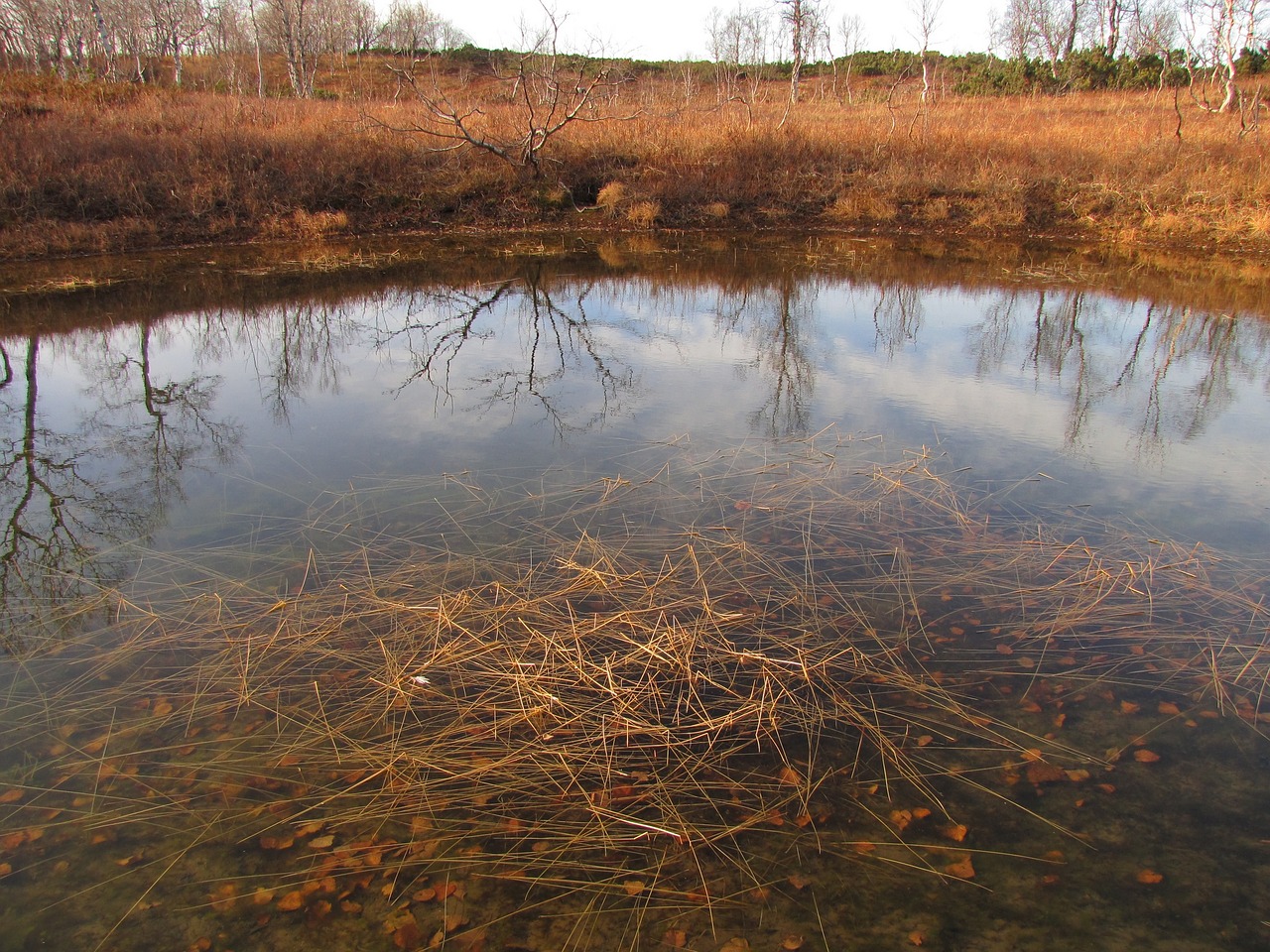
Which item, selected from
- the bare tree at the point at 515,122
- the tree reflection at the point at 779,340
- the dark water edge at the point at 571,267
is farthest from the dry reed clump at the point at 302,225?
the tree reflection at the point at 779,340

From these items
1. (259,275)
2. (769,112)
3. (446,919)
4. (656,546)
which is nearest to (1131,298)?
(656,546)

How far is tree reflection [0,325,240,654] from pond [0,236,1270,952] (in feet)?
0.13

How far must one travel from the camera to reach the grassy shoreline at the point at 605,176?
51.1 feet

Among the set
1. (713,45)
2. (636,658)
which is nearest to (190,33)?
(713,45)

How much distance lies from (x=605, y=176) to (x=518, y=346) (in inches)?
463

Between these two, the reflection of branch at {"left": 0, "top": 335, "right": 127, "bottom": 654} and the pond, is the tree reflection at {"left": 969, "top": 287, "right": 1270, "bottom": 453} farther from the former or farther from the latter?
the reflection of branch at {"left": 0, "top": 335, "right": 127, "bottom": 654}

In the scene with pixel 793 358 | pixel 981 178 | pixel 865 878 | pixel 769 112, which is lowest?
pixel 865 878

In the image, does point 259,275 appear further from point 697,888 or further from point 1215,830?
point 1215,830

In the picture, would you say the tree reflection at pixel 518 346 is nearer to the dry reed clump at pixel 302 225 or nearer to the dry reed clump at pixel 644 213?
the dry reed clump at pixel 302 225

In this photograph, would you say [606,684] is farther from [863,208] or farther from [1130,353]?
[863,208]

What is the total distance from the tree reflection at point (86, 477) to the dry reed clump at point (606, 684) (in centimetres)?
57

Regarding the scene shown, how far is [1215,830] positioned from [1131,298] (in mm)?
10893

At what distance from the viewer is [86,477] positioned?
20.5 ft

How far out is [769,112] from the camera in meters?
24.9
